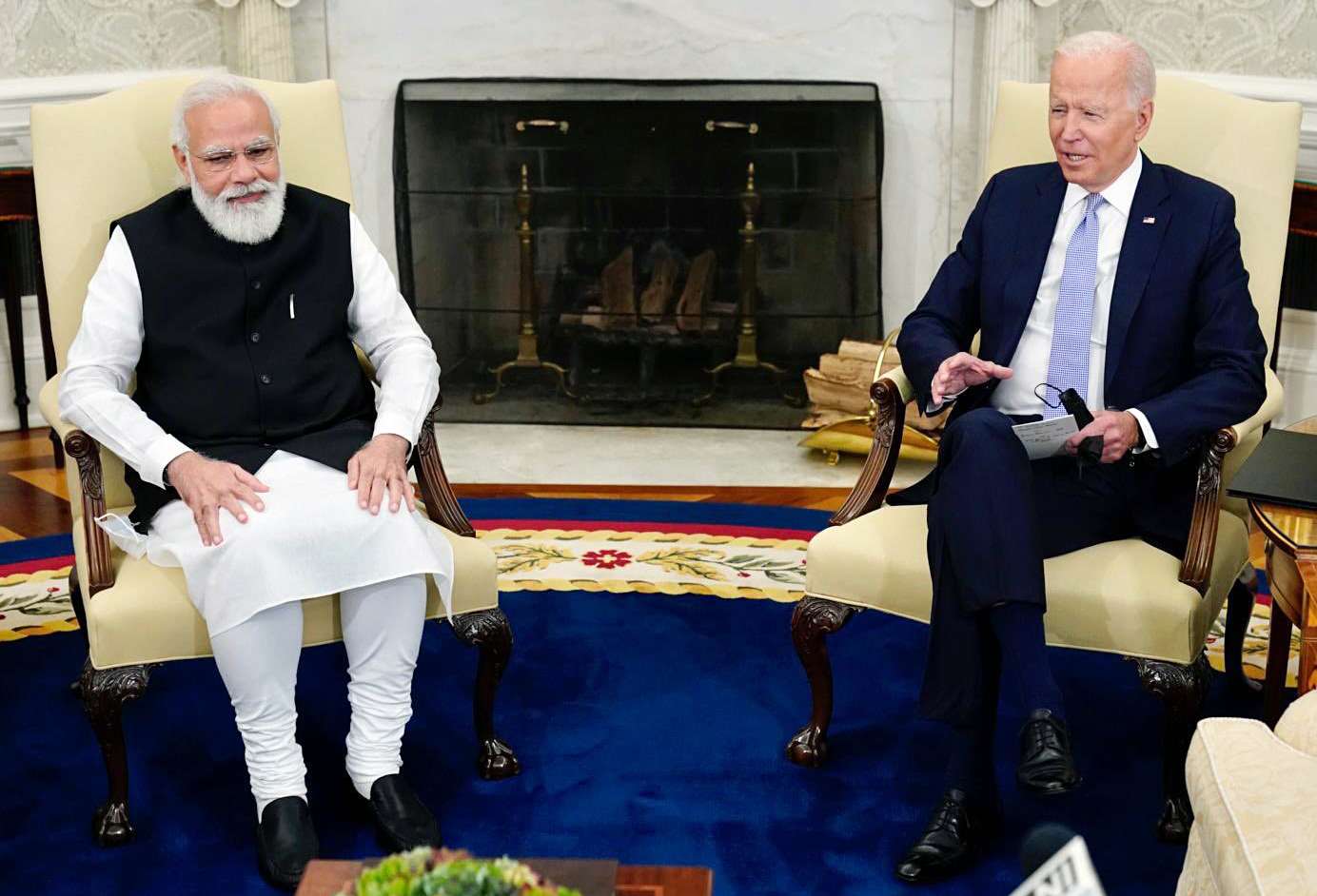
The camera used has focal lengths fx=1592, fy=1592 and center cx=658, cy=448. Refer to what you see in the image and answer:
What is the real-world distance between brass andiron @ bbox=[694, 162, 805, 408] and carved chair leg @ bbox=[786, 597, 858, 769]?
2283mm

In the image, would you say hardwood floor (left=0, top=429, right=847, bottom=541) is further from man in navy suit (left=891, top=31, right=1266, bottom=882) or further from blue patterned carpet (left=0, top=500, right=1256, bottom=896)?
man in navy suit (left=891, top=31, right=1266, bottom=882)

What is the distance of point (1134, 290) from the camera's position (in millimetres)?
2676

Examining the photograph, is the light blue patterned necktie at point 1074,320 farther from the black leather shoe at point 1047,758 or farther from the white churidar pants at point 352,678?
the white churidar pants at point 352,678

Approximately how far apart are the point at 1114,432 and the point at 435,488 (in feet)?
3.82

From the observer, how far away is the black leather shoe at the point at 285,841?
8.04 feet

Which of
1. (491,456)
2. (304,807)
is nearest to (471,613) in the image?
(304,807)

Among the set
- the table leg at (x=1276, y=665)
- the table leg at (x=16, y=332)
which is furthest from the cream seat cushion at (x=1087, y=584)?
the table leg at (x=16, y=332)

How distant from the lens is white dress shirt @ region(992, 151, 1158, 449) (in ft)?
8.92

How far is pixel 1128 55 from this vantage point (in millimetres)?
2668

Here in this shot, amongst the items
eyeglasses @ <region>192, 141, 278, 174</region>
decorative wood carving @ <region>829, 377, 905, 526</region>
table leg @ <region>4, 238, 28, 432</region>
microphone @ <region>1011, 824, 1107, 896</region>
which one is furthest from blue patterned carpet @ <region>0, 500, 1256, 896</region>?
table leg @ <region>4, 238, 28, 432</region>

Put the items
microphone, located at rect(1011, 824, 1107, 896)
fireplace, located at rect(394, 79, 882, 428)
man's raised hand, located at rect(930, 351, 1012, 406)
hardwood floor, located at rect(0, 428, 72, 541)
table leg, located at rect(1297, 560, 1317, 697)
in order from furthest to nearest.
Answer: fireplace, located at rect(394, 79, 882, 428)
hardwood floor, located at rect(0, 428, 72, 541)
man's raised hand, located at rect(930, 351, 1012, 406)
table leg, located at rect(1297, 560, 1317, 697)
microphone, located at rect(1011, 824, 1107, 896)

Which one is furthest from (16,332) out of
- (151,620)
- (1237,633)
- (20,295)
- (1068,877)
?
(1068,877)

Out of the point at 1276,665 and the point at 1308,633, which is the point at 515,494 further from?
the point at 1308,633

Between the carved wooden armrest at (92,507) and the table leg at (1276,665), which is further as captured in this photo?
the table leg at (1276,665)
